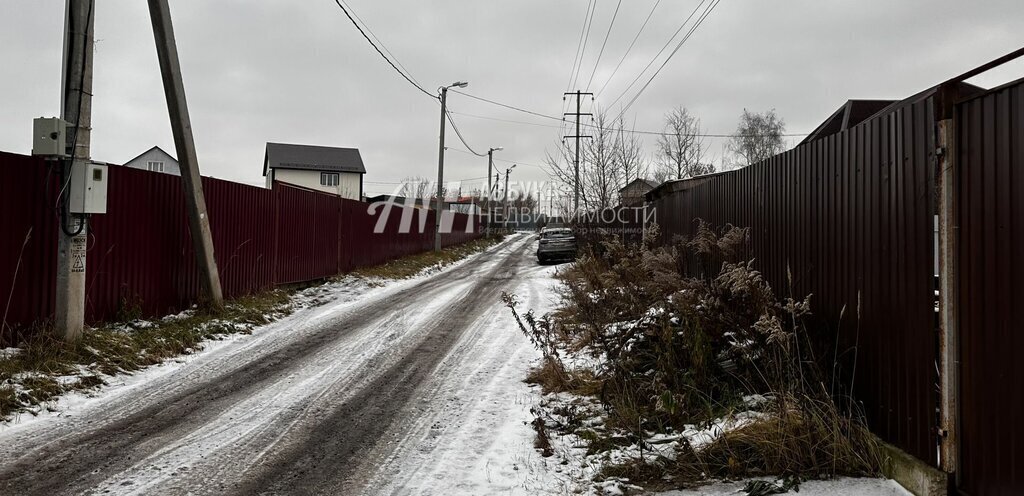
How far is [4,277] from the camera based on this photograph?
5.53m

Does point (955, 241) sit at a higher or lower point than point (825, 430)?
higher

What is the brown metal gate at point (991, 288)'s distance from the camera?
2.34 meters

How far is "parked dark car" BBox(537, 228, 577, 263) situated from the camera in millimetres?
21469

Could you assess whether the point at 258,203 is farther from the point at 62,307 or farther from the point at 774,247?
the point at 774,247

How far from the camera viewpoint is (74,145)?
595cm

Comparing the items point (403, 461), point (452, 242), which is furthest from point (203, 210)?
point (452, 242)

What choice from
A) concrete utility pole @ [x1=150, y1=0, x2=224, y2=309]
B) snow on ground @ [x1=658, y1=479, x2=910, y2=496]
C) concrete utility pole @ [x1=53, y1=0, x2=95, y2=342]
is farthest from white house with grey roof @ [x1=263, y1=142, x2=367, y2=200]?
snow on ground @ [x1=658, y1=479, x2=910, y2=496]

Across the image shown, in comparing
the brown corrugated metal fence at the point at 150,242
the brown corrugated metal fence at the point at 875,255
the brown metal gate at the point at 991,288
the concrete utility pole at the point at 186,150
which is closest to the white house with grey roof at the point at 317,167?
the brown corrugated metal fence at the point at 150,242

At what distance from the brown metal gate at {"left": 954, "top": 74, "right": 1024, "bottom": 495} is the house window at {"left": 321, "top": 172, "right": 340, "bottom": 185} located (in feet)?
182

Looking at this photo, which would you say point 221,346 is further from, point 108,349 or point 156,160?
point 156,160

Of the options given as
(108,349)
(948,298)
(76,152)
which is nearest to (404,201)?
(76,152)

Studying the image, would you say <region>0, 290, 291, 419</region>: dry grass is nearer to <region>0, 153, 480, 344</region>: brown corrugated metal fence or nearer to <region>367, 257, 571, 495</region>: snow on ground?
<region>0, 153, 480, 344</region>: brown corrugated metal fence

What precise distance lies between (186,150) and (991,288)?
328 inches

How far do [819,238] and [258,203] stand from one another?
923cm
